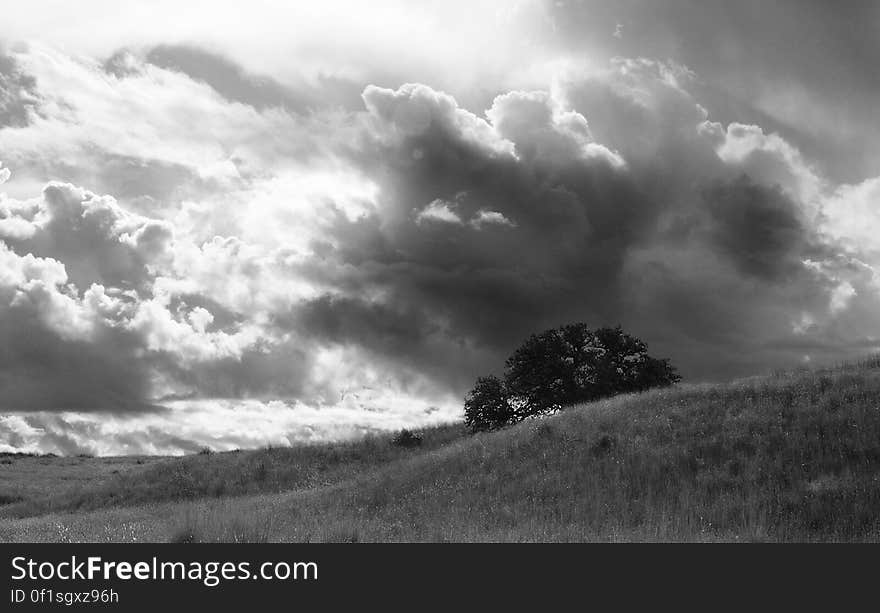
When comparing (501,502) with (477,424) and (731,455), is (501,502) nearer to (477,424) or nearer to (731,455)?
(731,455)

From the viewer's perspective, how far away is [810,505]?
2123 cm

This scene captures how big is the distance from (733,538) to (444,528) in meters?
8.42

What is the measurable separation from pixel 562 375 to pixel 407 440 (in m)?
12.6

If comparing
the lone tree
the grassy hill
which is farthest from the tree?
the grassy hill

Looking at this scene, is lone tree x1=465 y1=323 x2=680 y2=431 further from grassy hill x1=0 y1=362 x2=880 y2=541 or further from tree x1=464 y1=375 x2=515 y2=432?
grassy hill x1=0 y1=362 x2=880 y2=541

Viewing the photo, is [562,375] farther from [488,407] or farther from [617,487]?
[617,487]

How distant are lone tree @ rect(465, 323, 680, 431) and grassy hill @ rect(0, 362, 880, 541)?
586 inches

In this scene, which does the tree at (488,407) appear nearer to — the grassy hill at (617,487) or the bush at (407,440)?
the bush at (407,440)

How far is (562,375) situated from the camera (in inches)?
2108

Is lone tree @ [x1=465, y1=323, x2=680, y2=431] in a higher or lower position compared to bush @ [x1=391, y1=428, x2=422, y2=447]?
higher

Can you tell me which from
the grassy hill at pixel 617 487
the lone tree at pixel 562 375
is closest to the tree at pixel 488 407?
the lone tree at pixel 562 375

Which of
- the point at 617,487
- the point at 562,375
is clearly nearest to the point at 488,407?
the point at 562,375

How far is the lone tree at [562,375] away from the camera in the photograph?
52625 millimetres

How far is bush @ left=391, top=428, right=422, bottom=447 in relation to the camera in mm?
49531
